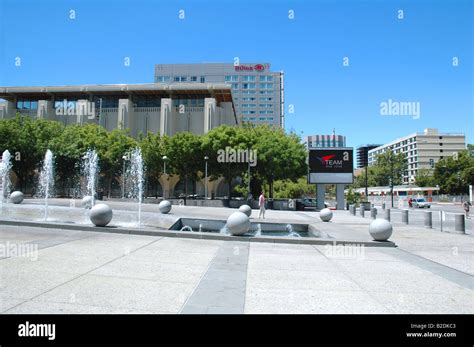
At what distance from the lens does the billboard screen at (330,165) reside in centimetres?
3806

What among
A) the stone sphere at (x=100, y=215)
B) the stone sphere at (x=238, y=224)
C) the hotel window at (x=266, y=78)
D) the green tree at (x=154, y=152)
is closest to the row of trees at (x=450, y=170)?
the green tree at (x=154, y=152)

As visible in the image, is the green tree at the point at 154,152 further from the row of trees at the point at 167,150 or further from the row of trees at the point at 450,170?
the row of trees at the point at 450,170

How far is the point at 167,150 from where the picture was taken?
151ft

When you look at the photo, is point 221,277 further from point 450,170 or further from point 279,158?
point 450,170

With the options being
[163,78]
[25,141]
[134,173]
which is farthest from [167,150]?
[163,78]

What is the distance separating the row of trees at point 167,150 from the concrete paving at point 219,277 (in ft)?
96.8

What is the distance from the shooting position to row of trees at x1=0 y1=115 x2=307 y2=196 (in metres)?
40.7

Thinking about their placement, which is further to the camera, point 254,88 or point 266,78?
point 266,78

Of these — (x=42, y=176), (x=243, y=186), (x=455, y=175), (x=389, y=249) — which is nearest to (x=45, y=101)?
(x=42, y=176)

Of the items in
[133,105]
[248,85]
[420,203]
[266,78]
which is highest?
[266,78]

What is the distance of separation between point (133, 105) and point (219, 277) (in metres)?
72.4

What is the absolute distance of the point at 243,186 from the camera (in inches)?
1945
